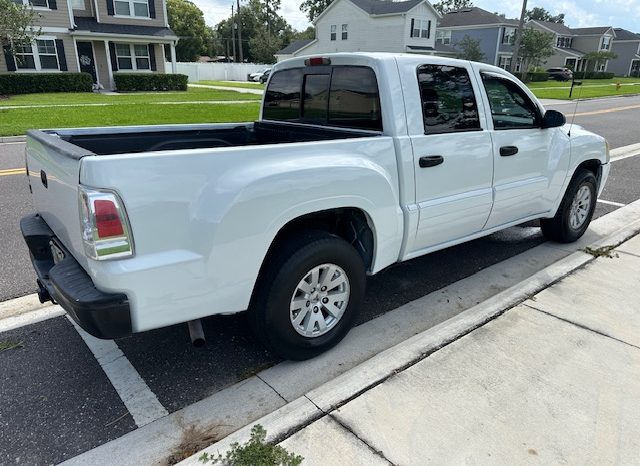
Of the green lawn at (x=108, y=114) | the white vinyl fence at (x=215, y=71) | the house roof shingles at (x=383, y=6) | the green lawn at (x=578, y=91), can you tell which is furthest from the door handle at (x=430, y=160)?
the white vinyl fence at (x=215, y=71)

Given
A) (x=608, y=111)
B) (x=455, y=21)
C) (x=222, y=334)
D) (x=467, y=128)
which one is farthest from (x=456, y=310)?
(x=455, y=21)

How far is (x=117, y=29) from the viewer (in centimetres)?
2589

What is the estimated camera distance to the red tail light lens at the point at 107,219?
221 cm

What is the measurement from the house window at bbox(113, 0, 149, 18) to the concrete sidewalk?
28.6 meters

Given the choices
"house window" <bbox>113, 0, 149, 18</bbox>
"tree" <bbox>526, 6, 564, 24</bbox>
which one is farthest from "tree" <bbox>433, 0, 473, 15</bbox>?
"house window" <bbox>113, 0, 149, 18</bbox>

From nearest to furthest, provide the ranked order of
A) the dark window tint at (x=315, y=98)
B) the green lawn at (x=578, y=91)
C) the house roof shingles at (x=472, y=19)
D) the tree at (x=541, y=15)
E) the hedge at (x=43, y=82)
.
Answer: the dark window tint at (x=315, y=98)
the hedge at (x=43, y=82)
the green lawn at (x=578, y=91)
the house roof shingles at (x=472, y=19)
the tree at (x=541, y=15)

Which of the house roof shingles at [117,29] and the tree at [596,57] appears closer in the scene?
the house roof shingles at [117,29]

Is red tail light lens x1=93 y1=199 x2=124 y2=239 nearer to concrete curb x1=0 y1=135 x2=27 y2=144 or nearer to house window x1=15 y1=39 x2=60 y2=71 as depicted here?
concrete curb x1=0 y1=135 x2=27 y2=144

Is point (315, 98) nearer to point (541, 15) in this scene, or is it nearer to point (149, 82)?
point (149, 82)

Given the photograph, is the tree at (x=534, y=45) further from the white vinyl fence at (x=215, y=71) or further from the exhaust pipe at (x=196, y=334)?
the exhaust pipe at (x=196, y=334)

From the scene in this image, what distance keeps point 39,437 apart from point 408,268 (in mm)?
3242

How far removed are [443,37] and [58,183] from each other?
55.1 m

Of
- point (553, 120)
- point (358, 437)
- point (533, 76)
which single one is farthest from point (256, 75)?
point (358, 437)

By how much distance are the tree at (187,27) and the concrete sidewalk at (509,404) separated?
7015 centimetres
